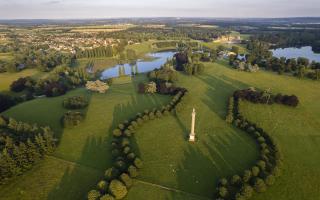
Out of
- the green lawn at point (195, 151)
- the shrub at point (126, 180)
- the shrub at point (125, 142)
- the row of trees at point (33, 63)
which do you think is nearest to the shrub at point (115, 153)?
the shrub at point (125, 142)

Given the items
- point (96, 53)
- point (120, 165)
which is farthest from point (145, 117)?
point (96, 53)

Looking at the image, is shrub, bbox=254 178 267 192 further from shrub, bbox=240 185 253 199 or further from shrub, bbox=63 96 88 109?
shrub, bbox=63 96 88 109

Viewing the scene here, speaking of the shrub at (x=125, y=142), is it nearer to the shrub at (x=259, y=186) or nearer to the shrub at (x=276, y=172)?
the shrub at (x=259, y=186)

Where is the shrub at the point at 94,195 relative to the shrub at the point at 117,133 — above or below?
below

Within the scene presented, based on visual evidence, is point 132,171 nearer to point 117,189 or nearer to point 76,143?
point 117,189

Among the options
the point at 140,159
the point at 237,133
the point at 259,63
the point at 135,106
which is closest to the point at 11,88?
the point at 135,106

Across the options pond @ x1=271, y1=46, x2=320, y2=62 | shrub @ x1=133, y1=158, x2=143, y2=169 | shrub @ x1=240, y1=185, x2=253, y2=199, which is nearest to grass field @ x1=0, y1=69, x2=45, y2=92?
shrub @ x1=133, y1=158, x2=143, y2=169
